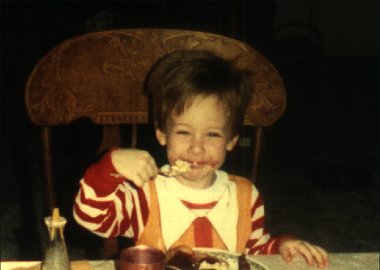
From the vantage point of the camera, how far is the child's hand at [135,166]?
97cm

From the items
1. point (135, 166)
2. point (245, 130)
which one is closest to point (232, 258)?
point (135, 166)

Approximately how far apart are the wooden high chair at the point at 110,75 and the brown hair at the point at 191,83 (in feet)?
0.05

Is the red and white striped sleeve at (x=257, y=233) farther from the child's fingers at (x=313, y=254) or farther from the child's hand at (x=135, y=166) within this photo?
the child's hand at (x=135, y=166)

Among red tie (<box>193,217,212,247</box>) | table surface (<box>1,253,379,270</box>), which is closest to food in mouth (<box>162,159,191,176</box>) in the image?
red tie (<box>193,217,212,247</box>)

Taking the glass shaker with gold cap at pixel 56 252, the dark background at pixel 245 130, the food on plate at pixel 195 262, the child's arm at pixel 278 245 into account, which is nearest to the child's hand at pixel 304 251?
the child's arm at pixel 278 245

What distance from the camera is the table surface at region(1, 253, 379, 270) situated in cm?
94

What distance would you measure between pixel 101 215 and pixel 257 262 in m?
0.30

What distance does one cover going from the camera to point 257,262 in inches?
37.3

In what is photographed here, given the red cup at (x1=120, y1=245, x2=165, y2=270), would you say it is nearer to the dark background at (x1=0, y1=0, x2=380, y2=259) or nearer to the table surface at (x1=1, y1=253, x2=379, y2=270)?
the table surface at (x1=1, y1=253, x2=379, y2=270)

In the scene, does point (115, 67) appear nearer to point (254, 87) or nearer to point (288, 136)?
point (254, 87)

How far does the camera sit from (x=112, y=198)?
1096 millimetres

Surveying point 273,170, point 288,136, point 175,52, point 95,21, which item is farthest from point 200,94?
point 288,136

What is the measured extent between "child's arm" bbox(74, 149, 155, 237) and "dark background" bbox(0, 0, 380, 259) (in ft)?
2.64

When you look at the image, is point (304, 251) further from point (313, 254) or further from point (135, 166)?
point (135, 166)
